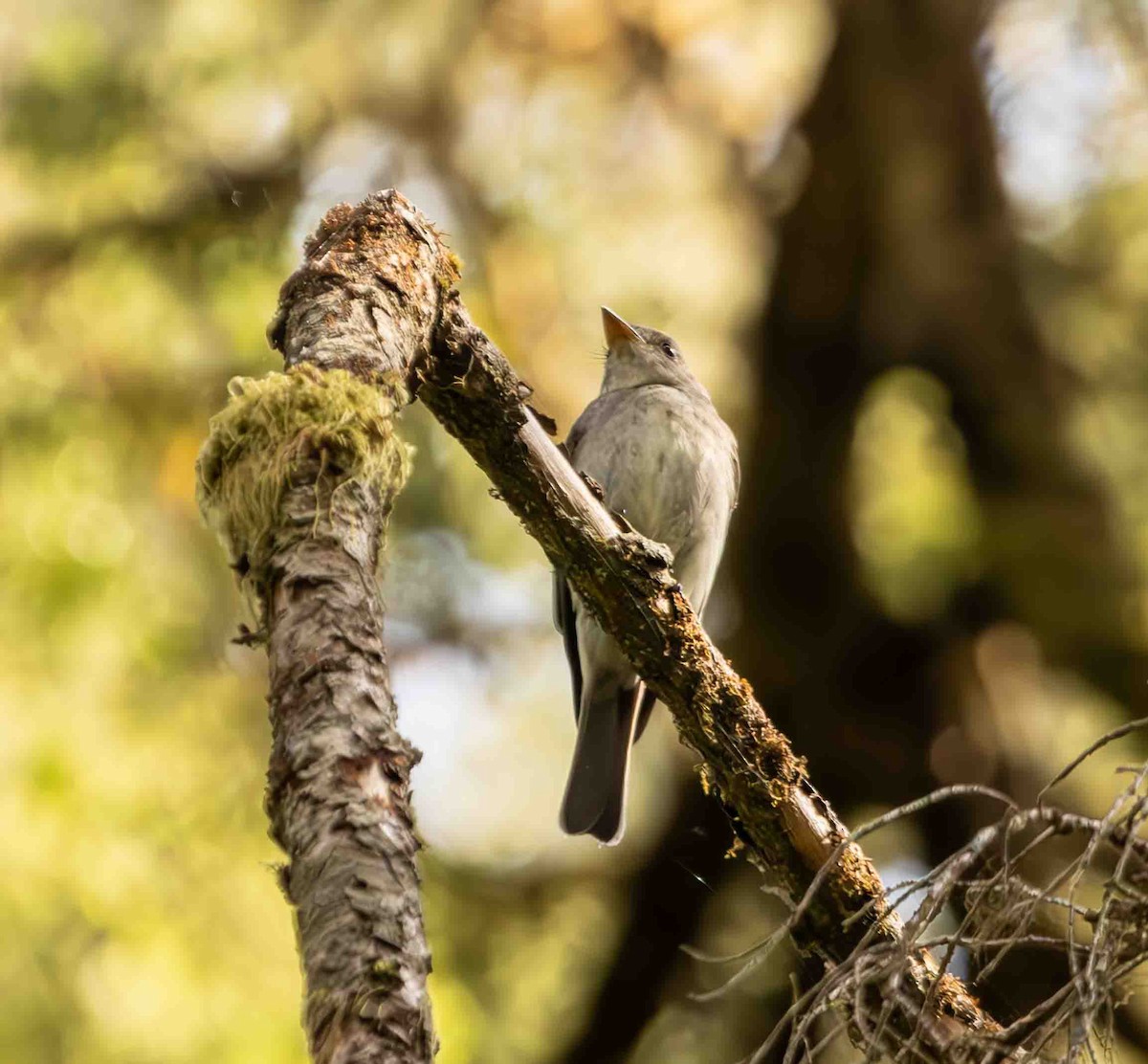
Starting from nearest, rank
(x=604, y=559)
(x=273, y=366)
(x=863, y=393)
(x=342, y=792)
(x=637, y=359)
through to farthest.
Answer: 1. (x=342, y=792)
2. (x=604, y=559)
3. (x=273, y=366)
4. (x=637, y=359)
5. (x=863, y=393)

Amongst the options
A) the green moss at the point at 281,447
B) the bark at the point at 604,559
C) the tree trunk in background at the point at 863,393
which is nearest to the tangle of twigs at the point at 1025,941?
the bark at the point at 604,559

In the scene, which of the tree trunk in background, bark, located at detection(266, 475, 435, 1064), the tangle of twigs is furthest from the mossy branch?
the tree trunk in background

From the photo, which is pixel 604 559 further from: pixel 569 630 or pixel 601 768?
→ pixel 569 630

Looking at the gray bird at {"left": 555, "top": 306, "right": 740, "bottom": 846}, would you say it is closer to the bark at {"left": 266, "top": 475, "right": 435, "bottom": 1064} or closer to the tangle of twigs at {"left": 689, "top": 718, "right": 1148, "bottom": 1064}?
the tangle of twigs at {"left": 689, "top": 718, "right": 1148, "bottom": 1064}

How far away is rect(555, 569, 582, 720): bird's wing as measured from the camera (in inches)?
215

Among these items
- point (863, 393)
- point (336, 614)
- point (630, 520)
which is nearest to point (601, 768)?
point (630, 520)

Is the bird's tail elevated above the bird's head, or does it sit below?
below

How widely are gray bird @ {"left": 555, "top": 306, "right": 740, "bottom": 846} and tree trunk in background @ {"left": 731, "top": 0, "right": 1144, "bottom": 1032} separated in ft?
3.13

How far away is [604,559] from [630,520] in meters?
2.09

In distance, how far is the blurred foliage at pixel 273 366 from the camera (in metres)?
4.68

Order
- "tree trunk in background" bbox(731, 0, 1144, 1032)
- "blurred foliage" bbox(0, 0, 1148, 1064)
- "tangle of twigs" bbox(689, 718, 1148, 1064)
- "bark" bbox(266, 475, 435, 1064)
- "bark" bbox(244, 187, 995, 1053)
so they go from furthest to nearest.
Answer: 1. "tree trunk in background" bbox(731, 0, 1144, 1032)
2. "blurred foliage" bbox(0, 0, 1148, 1064)
3. "bark" bbox(244, 187, 995, 1053)
4. "tangle of twigs" bbox(689, 718, 1148, 1064)
5. "bark" bbox(266, 475, 435, 1064)

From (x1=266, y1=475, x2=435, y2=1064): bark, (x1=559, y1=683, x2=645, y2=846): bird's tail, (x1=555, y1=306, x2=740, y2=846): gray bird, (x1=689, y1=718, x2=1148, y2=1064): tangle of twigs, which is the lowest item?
(x1=689, y1=718, x2=1148, y2=1064): tangle of twigs

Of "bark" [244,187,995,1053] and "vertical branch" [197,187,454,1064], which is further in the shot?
"bark" [244,187,995,1053]

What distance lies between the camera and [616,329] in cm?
583
